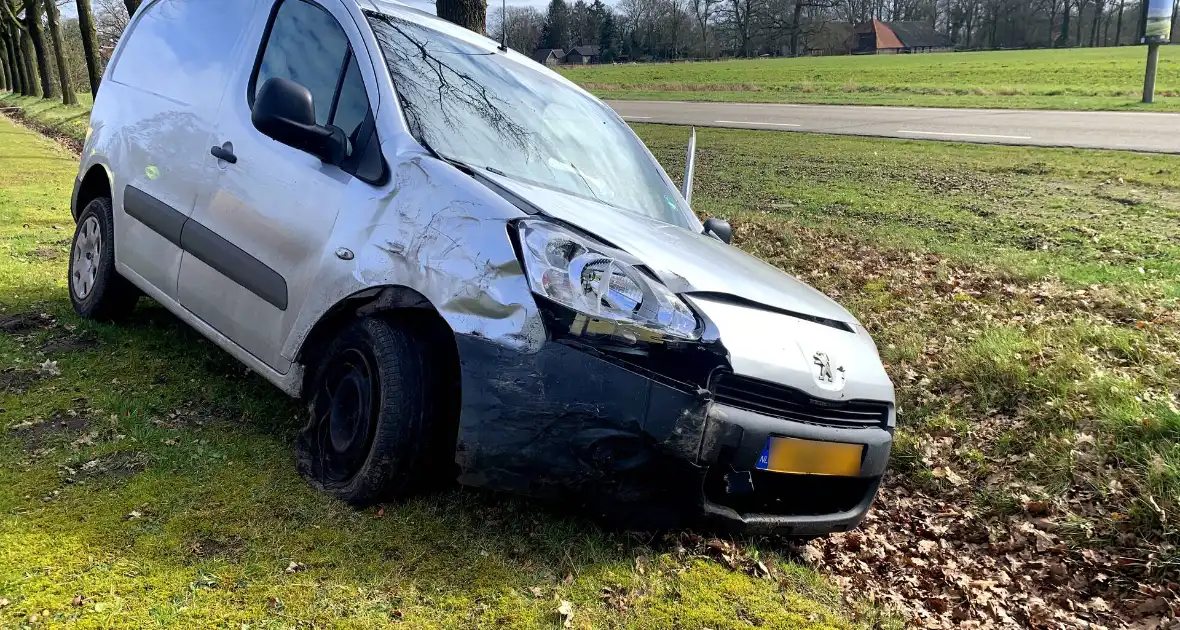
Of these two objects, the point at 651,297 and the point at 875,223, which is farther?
the point at 875,223

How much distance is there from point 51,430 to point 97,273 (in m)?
1.46

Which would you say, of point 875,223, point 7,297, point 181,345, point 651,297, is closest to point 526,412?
point 651,297

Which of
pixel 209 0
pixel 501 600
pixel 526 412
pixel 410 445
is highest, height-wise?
pixel 209 0

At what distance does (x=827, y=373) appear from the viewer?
2795mm

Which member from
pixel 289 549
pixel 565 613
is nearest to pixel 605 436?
pixel 565 613

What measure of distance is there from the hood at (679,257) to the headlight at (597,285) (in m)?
0.09

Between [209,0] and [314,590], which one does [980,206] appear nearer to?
[209,0]

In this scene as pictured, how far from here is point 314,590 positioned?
2.52m

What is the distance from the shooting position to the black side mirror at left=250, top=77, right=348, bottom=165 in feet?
9.67

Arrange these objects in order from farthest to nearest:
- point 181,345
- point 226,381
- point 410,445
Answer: point 181,345 < point 226,381 < point 410,445

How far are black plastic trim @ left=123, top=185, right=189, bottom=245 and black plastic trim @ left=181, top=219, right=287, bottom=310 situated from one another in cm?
10

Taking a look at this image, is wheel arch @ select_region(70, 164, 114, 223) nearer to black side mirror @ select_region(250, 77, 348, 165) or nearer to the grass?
black side mirror @ select_region(250, 77, 348, 165)

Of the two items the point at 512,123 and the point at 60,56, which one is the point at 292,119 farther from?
the point at 60,56

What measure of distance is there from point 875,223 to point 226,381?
22.0 ft
